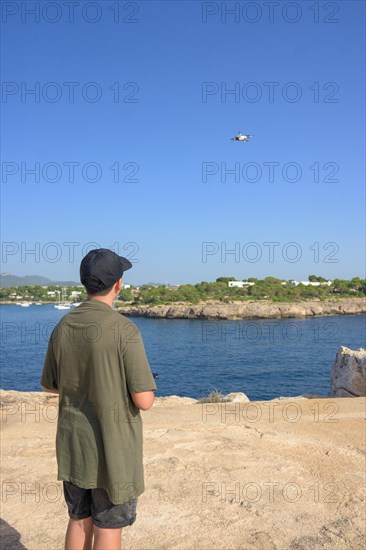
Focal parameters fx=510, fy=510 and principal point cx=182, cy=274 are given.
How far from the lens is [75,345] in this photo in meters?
2.76

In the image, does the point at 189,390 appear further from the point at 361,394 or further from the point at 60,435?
the point at 60,435

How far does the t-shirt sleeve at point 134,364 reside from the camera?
8.77 ft

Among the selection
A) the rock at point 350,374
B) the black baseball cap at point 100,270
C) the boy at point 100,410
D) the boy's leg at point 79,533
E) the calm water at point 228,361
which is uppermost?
the black baseball cap at point 100,270

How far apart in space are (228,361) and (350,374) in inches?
1099

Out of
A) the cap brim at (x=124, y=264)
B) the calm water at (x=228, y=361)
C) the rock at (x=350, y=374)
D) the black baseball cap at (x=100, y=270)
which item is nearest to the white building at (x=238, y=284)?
the calm water at (x=228, y=361)

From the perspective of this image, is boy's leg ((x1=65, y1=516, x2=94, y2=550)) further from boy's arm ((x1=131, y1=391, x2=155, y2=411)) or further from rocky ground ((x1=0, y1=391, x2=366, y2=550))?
rocky ground ((x1=0, y1=391, x2=366, y2=550))

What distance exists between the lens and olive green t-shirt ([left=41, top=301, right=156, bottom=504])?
2689 millimetres

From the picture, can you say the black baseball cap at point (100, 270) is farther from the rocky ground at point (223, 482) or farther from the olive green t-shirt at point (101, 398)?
the rocky ground at point (223, 482)

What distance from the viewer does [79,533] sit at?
284 cm

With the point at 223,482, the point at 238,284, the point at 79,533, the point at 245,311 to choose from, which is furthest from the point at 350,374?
the point at 238,284

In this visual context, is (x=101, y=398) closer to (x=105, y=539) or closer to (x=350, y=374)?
(x=105, y=539)

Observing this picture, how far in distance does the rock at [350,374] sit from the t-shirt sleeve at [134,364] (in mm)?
10452

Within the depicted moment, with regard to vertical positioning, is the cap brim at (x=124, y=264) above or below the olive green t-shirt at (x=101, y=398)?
above

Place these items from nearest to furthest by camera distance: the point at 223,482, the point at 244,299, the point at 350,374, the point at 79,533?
the point at 79,533 → the point at 223,482 → the point at 350,374 → the point at 244,299
